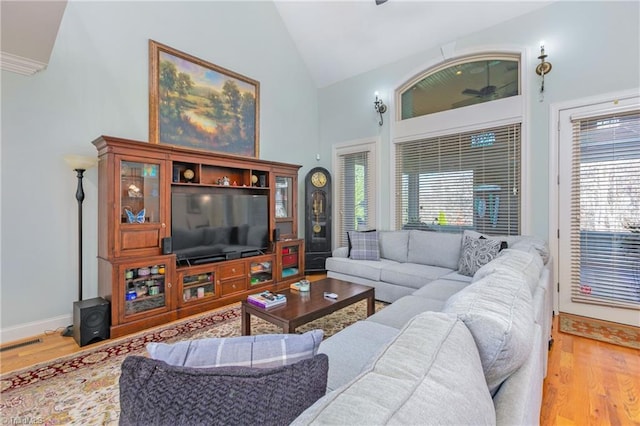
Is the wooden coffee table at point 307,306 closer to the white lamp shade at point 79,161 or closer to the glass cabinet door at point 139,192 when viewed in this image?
the glass cabinet door at point 139,192

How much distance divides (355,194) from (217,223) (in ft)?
8.13

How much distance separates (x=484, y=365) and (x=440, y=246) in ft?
9.54

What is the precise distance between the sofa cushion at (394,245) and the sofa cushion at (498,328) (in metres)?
2.87

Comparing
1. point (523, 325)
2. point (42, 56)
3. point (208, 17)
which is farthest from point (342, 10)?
point (523, 325)

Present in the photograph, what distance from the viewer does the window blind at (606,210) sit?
2.88m

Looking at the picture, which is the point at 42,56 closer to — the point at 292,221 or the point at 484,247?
the point at 292,221

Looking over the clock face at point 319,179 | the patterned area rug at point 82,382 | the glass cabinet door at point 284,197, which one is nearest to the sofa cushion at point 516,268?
the patterned area rug at point 82,382

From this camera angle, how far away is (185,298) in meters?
3.14

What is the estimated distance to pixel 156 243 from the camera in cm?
300

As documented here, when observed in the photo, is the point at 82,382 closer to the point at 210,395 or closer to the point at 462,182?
the point at 210,395

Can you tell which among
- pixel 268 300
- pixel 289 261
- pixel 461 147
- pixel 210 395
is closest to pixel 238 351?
pixel 210 395

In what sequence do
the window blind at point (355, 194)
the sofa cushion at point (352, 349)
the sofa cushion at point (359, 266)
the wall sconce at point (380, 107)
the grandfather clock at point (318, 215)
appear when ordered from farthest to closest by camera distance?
the grandfather clock at point (318, 215) → the window blind at point (355, 194) → the wall sconce at point (380, 107) → the sofa cushion at point (359, 266) → the sofa cushion at point (352, 349)

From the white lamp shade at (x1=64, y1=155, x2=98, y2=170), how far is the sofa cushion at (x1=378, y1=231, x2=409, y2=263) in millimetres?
3408

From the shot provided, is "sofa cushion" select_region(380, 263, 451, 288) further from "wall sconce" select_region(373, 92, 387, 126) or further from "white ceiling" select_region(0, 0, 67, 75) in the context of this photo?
"white ceiling" select_region(0, 0, 67, 75)
